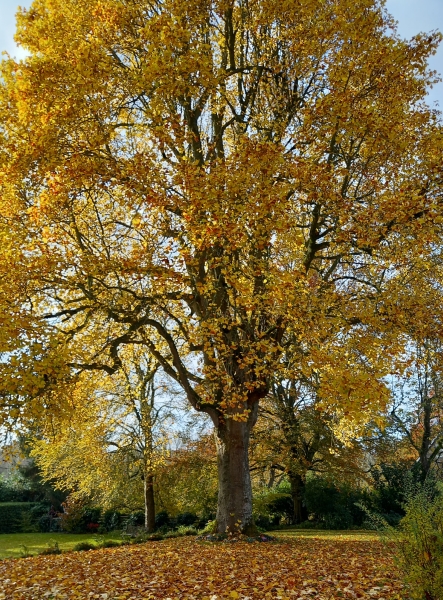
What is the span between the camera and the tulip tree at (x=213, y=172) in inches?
320

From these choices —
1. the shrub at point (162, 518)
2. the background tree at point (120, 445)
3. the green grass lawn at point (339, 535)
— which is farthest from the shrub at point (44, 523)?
the green grass lawn at point (339, 535)

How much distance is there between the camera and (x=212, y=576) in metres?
6.21

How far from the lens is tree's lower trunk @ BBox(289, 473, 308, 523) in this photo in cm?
1956

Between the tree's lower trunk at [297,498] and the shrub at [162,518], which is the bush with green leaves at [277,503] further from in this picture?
the shrub at [162,518]

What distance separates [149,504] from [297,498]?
5929mm

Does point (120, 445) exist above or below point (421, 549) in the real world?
above

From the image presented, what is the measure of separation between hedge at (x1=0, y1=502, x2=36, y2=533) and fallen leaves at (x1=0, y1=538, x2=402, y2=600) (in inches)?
841

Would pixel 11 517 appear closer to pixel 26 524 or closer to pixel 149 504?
pixel 26 524

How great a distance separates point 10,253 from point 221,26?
744cm

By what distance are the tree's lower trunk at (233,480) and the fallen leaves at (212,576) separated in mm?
1591

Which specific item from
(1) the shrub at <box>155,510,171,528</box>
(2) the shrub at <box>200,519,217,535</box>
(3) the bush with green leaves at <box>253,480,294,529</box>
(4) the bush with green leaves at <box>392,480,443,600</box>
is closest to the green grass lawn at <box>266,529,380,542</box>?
(2) the shrub at <box>200,519,217,535</box>

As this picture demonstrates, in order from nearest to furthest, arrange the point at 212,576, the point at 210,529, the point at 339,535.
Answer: the point at 212,576, the point at 210,529, the point at 339,535

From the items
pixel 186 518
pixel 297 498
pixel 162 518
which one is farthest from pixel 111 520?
pixel 297 498

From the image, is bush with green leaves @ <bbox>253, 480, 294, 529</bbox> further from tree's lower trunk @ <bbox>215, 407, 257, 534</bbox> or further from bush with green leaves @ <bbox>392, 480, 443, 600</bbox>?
bush with green leaves @ <bbox>392, 480, 443, 600</bbox>
